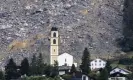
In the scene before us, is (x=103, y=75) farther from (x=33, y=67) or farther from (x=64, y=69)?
(x=64, y=69)

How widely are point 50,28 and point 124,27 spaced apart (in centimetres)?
1061

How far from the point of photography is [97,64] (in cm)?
13825

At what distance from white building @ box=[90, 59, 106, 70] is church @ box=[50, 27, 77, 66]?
3.67 metres

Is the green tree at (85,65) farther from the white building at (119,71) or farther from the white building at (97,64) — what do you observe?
the white building at (97,64)

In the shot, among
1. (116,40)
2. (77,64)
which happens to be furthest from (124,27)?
(77,64)

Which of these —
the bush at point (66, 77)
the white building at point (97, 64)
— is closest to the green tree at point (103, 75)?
the bush at point (66, 77)

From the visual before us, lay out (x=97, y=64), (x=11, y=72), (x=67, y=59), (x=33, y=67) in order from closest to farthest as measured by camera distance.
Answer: (x=11, y=72) < (x=33, y=67) < (x=97, y=64) < (x=67, y=59)

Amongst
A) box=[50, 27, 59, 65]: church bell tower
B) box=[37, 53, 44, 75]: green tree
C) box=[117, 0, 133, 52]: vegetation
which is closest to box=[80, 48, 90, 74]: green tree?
box=[37, 53, 44, 75]: green tree

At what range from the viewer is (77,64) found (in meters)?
141

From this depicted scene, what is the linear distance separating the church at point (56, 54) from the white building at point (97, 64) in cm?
367

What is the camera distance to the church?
14100cm

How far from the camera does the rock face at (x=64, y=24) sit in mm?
146125

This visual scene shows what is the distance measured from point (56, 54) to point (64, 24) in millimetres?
9932

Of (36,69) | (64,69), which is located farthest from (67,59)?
(36,69)
